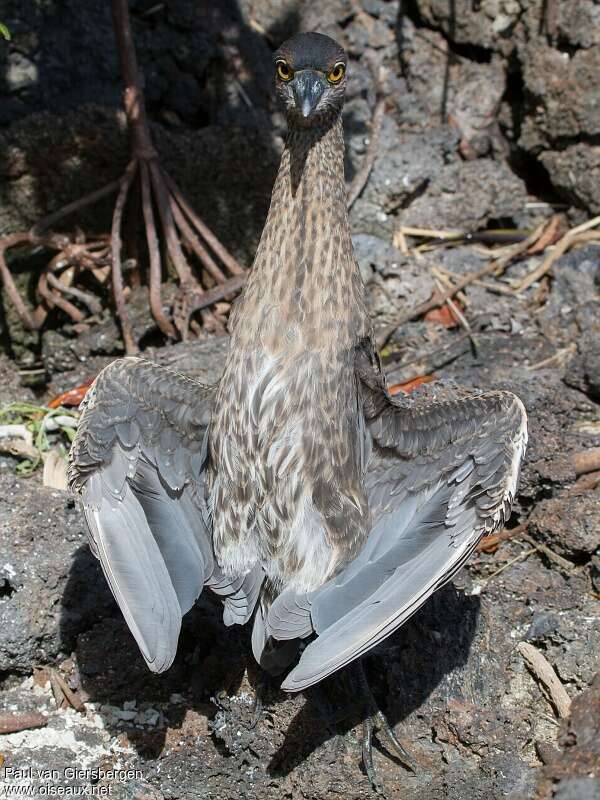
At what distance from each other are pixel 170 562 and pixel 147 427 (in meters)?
0.51

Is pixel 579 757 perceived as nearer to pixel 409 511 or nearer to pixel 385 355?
pixel 409 511

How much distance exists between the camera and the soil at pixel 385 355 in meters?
3.75

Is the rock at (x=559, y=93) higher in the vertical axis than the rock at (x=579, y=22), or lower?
lower

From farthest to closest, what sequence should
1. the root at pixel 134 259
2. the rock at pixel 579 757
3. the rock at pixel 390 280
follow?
1. the rock at pixel 390 280
2. the root at pixel 134 259
3. the rock at pixel 579 757

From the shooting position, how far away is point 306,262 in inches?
146

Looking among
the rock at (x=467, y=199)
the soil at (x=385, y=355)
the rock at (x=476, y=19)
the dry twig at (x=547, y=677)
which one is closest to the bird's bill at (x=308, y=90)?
the soil at (x=385, y=355)

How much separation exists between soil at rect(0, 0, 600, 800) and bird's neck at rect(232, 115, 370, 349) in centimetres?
121

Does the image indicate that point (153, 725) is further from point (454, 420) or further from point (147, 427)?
point (454, 420)

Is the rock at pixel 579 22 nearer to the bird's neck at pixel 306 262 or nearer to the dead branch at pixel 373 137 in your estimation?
the dead branch at pixel 373 137

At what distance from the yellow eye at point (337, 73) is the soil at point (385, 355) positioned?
1.67 m

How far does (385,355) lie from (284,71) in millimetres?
2031

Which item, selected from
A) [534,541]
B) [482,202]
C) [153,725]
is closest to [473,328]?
[482,202]

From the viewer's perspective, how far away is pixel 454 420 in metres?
3.71

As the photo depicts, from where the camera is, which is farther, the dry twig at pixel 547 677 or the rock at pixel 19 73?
the rock at pixel 19 73
